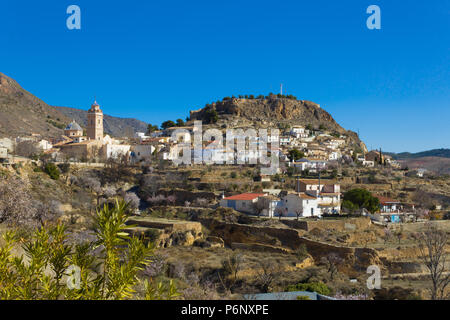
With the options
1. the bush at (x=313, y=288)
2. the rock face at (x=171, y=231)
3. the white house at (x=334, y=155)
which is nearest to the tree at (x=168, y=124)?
the white house at (x=334, y=155)

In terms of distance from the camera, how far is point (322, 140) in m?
68.0

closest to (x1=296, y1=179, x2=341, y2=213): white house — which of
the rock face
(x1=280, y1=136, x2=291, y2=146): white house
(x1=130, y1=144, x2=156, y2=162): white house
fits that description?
the rock face

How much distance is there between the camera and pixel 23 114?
7500cm

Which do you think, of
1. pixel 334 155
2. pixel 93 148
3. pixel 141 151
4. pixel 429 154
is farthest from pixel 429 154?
pixel 93 148

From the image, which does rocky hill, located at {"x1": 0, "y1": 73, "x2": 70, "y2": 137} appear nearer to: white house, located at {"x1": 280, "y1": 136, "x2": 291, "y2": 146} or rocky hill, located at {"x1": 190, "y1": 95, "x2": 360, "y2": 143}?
rocky hill, located at {"x1": 190, "y1": 95, "x2": 360, "y2": 143}

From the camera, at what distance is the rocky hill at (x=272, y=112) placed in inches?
3076

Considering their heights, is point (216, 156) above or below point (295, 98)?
below

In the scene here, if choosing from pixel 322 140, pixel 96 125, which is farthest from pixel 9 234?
pixel 322 140

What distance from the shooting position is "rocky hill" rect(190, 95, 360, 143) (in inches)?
3076

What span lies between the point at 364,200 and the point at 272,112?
54085 millimetres

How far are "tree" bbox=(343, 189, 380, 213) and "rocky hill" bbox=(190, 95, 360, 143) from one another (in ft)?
144

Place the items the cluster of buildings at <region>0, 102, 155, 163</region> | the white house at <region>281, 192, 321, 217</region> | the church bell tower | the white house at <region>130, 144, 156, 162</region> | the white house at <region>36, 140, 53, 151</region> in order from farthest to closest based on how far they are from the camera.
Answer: the church bell tower, the white house at <region>130, 144, 156, 162</region>, the white house at <region>36, 140, 53, 151</region>, the cluster of buildings at <region>0, 102, 155, 163</region>, the white house at <region>281, 192, 321, 217</region>
